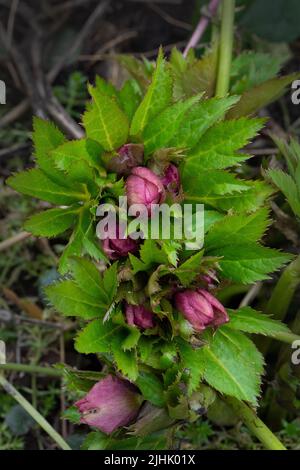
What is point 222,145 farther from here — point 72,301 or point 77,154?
point 72,301

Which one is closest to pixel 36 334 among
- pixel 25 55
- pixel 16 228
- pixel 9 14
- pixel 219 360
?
pixel 16 228

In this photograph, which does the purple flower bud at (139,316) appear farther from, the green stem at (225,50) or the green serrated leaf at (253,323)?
the green stem at (225,50)

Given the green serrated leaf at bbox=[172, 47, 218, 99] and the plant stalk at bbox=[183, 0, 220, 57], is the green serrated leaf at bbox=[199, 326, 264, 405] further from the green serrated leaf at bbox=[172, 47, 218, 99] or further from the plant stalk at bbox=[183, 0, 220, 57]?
the plant stalk at bbox=[183, 0, 220, 57]

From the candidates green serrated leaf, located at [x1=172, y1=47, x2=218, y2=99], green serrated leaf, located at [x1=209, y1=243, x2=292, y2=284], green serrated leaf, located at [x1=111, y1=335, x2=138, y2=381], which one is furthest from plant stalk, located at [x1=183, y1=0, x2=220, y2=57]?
green serrated leaf, located at [x1=111, y1=335, x2=138, y2=381]

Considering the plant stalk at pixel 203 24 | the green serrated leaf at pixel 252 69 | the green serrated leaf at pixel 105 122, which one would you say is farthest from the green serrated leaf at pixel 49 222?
the plant stalk at pixel 203 24

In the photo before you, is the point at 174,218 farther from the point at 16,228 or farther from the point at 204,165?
the point at 16,228
